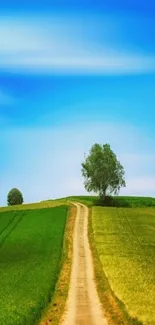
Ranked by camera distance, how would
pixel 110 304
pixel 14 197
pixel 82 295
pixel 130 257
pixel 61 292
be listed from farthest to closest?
pixel 14 197 → pixel 130 257 → pixel 61 292 → pixel 82 295 → pixel 110 304

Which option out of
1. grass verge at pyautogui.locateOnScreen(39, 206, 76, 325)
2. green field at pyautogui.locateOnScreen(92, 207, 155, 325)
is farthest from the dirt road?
green field at pyautogui.locateOnScreen(92, 207, 155, 325)

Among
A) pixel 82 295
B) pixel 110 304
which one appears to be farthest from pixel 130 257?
pixel 110 304

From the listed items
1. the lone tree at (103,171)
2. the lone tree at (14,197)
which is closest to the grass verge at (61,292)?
the lone tree at (103,171)

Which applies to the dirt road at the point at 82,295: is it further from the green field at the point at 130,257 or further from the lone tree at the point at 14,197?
the lone tree at the point at 14,197

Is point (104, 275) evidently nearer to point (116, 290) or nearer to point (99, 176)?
point (116, 290)

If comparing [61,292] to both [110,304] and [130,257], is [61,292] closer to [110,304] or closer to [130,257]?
[110,304]

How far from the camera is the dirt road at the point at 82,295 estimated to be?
25.4 metres

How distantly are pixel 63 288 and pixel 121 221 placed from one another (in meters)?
41.9

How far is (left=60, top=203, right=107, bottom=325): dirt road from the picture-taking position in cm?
2543

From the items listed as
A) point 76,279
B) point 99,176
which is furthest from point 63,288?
point 99,176

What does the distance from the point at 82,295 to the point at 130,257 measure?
1360 cm

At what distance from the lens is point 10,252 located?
158 feet

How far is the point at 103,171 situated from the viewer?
11662 cm

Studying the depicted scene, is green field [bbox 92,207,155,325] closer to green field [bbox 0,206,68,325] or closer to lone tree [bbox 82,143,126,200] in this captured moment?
green field [bbox 0,206,68,325]
